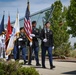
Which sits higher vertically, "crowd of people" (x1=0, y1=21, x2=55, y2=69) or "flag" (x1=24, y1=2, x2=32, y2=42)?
"flag" (x1=24, y1=2, x2=32, y2=42)

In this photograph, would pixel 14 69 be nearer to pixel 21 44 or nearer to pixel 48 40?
pixel 48 40

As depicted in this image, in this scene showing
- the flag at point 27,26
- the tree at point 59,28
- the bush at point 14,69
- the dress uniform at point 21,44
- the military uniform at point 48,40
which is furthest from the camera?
the tree at point 59,28

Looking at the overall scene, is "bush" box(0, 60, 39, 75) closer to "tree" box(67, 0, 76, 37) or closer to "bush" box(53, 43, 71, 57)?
"tree" box(67, 0, 76, 37)

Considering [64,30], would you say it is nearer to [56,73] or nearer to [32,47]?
[32,47]

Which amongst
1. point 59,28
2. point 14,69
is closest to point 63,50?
point 59,28

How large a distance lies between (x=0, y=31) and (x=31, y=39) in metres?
2.02

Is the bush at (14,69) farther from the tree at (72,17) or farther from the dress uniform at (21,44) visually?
the tree at (72,17)

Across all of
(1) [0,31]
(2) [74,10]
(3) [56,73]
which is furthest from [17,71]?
(2) [74,10]

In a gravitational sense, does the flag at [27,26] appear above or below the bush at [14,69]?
above

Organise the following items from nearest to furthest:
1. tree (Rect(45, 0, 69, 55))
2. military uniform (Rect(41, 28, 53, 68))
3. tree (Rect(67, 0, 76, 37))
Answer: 1. military uniform (Rect(41, 28, 53, 68))
2. tree (Rect(67, 0, 76, 37))
3. tree (Rect(45, 0, 69, 55))

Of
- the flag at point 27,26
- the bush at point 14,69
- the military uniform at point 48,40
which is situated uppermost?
the flag at point 27,26

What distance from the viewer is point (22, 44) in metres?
18.0

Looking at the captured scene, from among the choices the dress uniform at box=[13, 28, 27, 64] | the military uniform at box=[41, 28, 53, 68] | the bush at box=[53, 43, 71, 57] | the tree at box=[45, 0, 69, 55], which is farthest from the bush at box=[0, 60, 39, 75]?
the tree at box=[45, 0, 69, 55]

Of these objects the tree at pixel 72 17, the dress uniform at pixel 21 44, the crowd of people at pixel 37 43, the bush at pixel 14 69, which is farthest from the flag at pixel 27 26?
the bush at pixel 14 69
